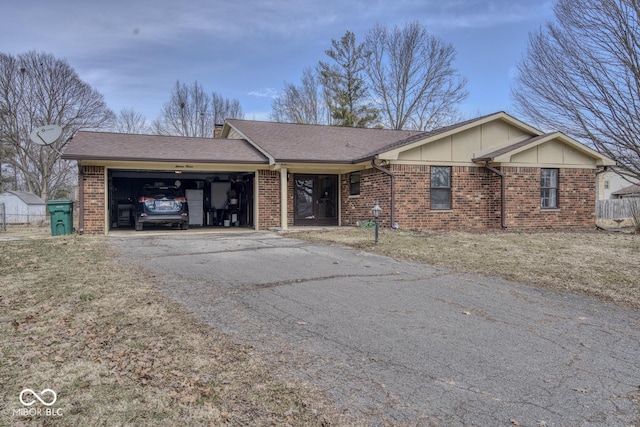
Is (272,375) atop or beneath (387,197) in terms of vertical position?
beneath

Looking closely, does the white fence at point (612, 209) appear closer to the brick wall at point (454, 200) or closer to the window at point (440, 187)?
the brick wall at point (454, 200)

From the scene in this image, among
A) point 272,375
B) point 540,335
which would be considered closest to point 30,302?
point 272,375

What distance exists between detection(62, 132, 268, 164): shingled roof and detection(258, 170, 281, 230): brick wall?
0.79 m

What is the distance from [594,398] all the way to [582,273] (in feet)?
15.7

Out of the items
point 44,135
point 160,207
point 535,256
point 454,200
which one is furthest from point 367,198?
point 44,135

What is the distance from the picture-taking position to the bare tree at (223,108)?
38.9 m

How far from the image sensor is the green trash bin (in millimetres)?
12672

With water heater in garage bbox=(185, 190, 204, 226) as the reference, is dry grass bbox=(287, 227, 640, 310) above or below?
below

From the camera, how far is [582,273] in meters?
7.03

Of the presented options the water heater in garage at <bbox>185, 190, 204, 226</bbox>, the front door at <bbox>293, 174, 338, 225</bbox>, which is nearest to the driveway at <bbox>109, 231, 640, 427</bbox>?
the front door at <bbox>293, 174, 338, 225</bbox>

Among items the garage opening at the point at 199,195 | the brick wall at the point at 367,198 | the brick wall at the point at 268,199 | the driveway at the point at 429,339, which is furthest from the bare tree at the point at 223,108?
the driveway at the point at 429,339

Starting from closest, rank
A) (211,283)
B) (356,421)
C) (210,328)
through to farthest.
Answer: (356,421), (210,328), (211,283)

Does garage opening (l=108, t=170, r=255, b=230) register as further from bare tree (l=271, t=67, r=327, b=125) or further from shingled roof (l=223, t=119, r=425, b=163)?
bare tree (l=271, t=67, r=327, b=125)

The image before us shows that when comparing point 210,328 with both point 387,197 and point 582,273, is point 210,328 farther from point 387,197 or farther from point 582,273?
point 387,197
